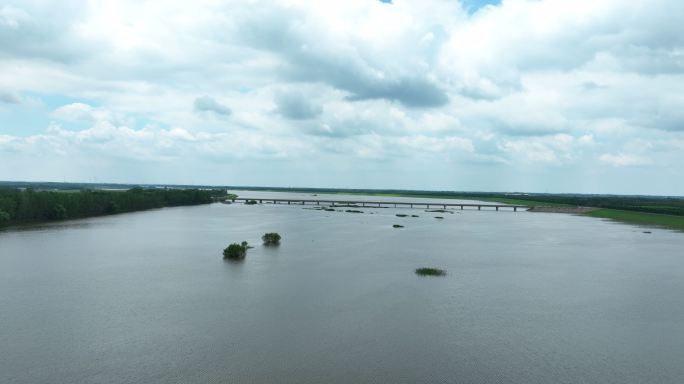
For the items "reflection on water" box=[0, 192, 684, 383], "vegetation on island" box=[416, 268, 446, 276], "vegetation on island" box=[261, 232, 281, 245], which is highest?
"vegetation on island" box=[261, 232, 281, 245]

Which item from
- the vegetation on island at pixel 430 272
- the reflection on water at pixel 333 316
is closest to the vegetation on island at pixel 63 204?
the reflection on water at pixel 333 316

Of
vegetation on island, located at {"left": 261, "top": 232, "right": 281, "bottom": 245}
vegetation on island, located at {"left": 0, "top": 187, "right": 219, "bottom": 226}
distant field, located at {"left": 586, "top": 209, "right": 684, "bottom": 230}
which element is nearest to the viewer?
vegetation on island, located at {"left": 261, "top": 232, "right": 281, "bottom": 245}

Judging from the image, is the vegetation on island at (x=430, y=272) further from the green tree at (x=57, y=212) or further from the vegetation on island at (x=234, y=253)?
the green tree at (x=57, y=212)

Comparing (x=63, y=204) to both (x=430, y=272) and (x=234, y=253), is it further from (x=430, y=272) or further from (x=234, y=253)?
(x=430, y=272)

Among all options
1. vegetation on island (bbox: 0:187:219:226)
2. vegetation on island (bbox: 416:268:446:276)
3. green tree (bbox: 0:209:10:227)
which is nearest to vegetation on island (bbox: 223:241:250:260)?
vegetation on island (bbox: 416:268:446:276)

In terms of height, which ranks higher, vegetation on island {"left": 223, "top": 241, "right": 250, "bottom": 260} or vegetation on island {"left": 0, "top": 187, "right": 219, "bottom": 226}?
vegetation on island {"left": 0, "top": 187, "right": 219, "bottom": 226}

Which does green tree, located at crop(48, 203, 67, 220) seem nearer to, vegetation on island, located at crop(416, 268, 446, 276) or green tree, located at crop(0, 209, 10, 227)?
green tree, located at crop(0, 209, 10, 227)
